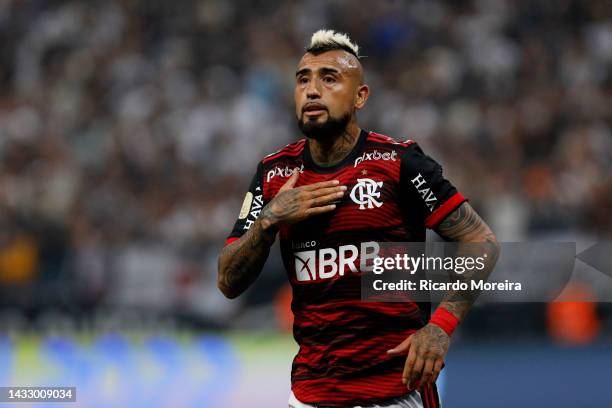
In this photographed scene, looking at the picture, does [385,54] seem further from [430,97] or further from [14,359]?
[14,359]

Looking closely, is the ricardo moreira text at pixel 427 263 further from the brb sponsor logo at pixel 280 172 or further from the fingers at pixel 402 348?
the brb sponsor logo at pixel 280 172

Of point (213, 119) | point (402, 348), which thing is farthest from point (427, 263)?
point (213, 119)

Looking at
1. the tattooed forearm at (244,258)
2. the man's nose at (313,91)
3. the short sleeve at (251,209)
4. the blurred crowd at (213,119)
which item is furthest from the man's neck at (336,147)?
the blurred crowd at (213,119)

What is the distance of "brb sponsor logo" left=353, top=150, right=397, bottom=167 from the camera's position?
14.7 ft

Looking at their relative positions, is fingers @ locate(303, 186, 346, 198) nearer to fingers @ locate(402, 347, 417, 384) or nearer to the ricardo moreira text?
the ricardo moreira text

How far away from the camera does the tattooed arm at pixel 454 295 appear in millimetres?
4133

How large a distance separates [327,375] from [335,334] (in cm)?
17

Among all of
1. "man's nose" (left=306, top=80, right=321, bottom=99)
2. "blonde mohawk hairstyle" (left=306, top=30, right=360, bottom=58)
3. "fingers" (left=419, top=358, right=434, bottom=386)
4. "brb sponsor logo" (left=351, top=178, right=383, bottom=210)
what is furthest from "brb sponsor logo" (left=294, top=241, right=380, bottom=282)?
"blonde mohawk hairstyle" (left=306, top=30, right=360, bottom=58)

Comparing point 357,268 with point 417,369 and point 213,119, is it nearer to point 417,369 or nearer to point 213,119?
point 417,369

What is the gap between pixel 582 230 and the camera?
11.2 meters

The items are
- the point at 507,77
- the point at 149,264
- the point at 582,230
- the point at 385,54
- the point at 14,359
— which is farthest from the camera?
the point at 385,54

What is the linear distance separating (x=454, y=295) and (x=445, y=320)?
0.48ft

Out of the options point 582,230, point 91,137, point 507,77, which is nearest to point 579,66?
point 507,77

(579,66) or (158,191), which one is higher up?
(579,66)
